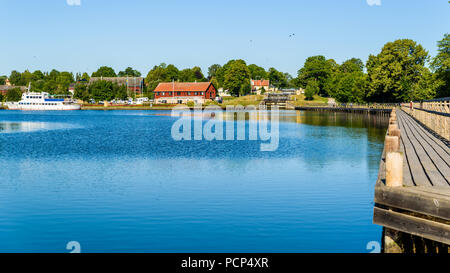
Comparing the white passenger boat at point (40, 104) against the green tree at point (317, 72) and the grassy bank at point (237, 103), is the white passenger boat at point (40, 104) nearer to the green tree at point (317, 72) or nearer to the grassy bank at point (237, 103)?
the grassy bank at point (237, 103)

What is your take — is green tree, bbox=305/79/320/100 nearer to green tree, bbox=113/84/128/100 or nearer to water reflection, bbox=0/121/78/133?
green tree, bbox=113/84/128/100

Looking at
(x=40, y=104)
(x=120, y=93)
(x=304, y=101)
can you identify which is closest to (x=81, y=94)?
(x=120, y=93)

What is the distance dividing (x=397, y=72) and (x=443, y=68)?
60.9 ft

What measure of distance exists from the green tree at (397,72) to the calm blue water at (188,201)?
220 feet

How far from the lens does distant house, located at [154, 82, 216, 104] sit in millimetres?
158750

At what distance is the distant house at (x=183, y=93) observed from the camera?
15875 centimetres

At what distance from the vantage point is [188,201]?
17594 mm

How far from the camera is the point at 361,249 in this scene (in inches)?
481

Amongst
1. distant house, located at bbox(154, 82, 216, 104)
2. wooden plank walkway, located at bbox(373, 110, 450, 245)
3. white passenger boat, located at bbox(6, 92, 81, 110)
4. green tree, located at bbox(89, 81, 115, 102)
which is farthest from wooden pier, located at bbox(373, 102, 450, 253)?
green tree, located at bbox(89, 81, 115, 102)

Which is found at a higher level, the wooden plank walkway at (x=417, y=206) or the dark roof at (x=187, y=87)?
the dark roof at (x=187, y=87)

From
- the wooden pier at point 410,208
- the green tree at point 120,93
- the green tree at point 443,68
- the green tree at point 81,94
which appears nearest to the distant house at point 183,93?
the green tree at point 120,93
